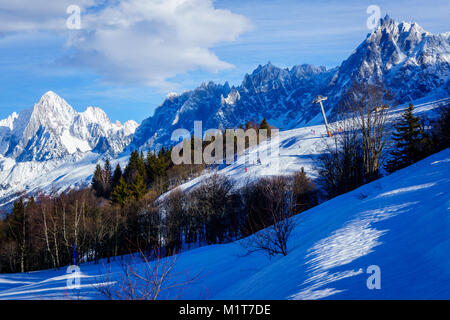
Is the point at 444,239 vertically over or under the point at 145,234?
over

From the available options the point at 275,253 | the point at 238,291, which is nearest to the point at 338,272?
the point at 238,291

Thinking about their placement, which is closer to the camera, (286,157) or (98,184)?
(286,157)

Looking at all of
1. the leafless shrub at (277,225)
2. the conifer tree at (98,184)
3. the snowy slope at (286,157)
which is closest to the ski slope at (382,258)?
the leafless shrub at (277,225)

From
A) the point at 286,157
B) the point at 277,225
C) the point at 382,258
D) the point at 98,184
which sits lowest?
the point at 277,225

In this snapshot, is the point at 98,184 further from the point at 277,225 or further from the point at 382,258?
the point at 382,258

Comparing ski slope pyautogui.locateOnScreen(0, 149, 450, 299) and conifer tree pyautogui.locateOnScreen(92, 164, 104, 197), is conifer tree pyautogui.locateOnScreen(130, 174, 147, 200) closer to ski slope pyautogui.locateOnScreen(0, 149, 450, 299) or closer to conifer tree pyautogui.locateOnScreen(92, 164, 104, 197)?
conifer tree pyautogui.locateOnScreen(92, 164, 104, 197)

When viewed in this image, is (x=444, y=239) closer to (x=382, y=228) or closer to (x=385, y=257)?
(x=385, y=257)

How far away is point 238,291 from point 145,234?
34533 mm

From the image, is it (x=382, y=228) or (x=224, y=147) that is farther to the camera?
(x=224, y=147)

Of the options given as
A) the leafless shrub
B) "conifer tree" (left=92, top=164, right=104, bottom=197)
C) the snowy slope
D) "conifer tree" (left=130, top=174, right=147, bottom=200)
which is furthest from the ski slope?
"conifer tree" (left=92, top=164, right=104, bottom=197)

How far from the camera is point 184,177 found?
206ft

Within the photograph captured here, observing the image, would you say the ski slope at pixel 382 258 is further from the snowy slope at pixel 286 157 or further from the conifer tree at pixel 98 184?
the conifer tree at pixel 98 184

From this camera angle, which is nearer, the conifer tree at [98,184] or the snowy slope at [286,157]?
the snowy slope at [286,157]

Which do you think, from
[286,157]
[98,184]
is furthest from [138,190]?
[98,184]
